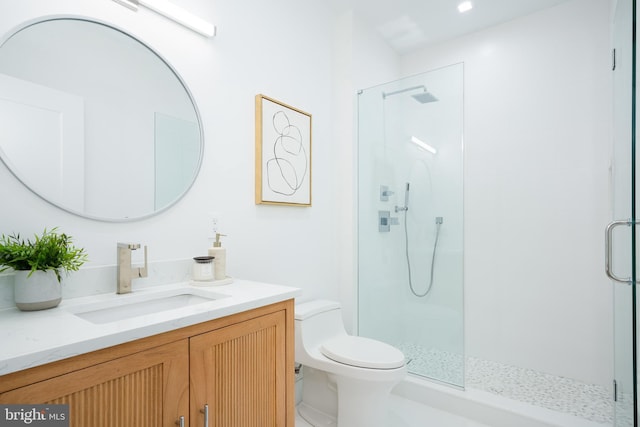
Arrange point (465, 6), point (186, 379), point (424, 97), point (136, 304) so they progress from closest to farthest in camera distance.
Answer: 1. point (186, 379)
2. point (136, 304)
3. point (424, 97)
4. point (465, 6)

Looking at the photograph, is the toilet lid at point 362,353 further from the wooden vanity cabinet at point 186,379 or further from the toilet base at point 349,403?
the wooden vanity cabinet at point 186,379

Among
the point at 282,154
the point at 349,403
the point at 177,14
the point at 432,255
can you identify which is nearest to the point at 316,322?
the point at 349,403

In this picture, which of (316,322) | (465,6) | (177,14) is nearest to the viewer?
(177,14)

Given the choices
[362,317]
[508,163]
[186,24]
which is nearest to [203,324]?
[186,24]

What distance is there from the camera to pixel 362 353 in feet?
5.70

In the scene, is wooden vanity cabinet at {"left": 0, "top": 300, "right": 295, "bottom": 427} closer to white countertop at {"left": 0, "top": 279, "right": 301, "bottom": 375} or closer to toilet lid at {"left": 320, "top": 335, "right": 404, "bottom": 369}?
white countertop at {"left": 0, "top": 279, "right": 301, "bottom": 375}

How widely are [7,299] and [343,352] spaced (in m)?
1.36

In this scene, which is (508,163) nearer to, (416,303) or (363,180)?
(363,180)

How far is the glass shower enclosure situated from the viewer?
2078 mm

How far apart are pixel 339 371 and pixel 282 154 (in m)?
1.23

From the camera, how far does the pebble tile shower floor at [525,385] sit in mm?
2002

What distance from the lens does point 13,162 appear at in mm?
1074

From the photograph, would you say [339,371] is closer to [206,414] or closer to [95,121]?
[206,414]

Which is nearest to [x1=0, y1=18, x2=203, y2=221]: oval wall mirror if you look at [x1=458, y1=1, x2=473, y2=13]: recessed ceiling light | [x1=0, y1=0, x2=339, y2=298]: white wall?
[x1=0, y1=0, x2=339, y2=298]: white wall
